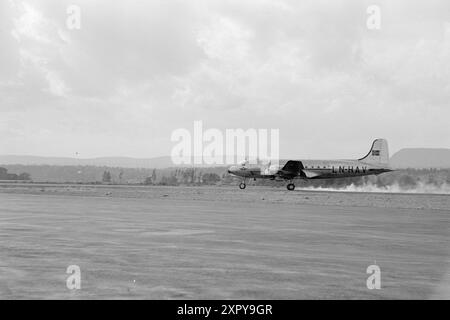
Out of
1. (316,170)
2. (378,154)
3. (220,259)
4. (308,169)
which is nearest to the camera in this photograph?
(220,259)

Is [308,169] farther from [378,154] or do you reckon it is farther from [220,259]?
[220,259]

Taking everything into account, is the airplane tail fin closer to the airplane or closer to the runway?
the airplane

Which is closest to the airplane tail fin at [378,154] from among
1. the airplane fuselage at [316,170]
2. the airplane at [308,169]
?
the airplane at [308,169]

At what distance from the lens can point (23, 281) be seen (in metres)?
10.4

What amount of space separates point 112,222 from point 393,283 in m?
16.2

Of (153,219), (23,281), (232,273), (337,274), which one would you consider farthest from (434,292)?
(153,219)

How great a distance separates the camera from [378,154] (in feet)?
244

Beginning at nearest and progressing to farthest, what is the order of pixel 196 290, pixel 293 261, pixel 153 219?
1. pixel 196 290
2. pixel 293 261
3. pixel 153 219

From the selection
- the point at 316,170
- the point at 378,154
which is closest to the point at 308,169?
the point at 316,170

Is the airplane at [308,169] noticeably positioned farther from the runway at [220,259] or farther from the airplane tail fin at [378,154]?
the runway at [220,259]

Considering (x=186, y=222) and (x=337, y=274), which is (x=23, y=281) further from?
(x=186, y=222)

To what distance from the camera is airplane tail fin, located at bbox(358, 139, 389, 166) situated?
2908 inches

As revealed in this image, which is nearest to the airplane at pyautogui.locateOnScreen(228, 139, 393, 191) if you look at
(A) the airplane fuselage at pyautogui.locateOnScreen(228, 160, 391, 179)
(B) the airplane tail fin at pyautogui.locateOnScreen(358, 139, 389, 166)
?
(A) the airplane fuselage at pyautogui.locateOnScreen(228, 160, 391, 179)
